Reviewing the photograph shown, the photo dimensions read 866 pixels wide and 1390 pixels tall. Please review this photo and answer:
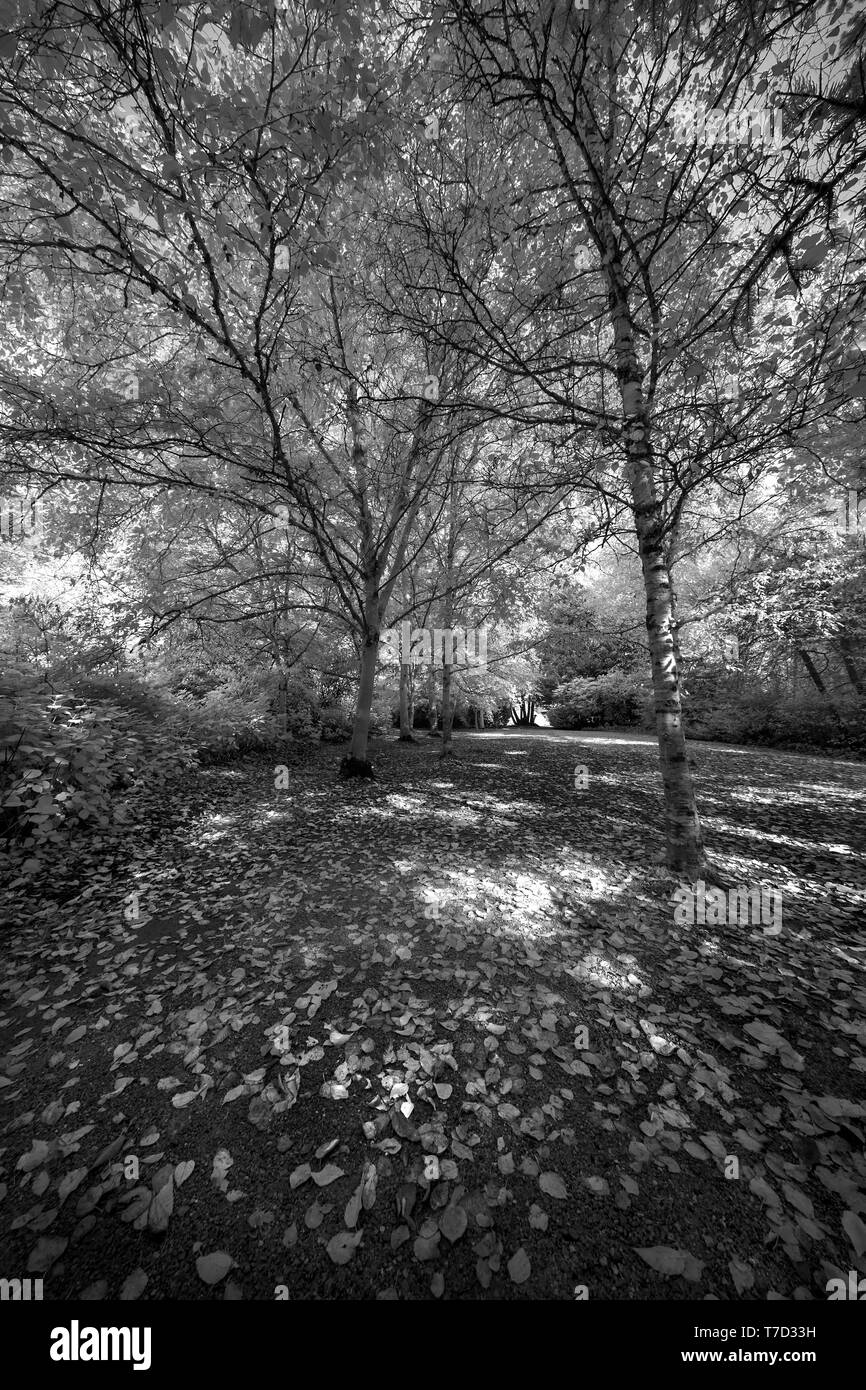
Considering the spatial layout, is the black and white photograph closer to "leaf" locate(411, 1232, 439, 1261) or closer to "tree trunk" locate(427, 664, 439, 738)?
"leaf" locate(411, 1232, 439, 1261)

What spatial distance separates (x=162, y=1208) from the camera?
6.96 ft

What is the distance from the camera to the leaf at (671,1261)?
6.15 ft

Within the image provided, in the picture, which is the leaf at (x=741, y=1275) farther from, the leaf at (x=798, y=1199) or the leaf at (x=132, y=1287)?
the leaf at (x=132, y=1287)

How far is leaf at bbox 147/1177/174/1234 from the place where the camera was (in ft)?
6.73

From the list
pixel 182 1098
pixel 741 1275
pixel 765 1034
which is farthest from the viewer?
pixel 765 1034

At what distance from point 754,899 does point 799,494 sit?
6.60 metres

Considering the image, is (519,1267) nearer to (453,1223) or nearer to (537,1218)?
(537,1218)

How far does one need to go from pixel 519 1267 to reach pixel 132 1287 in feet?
5.36

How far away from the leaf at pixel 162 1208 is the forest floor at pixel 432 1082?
0.02m

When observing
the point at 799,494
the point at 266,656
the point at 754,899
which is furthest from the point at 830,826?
the point at 266,656

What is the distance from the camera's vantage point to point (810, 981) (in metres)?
3.52

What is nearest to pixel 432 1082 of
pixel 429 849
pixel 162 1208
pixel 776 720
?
pixel 162 1208

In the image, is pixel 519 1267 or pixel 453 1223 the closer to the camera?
pixel 519 1267

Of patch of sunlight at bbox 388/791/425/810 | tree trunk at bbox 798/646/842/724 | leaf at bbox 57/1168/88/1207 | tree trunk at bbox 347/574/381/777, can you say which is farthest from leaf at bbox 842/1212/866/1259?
tree trunk at bbox 798/646/842/724
